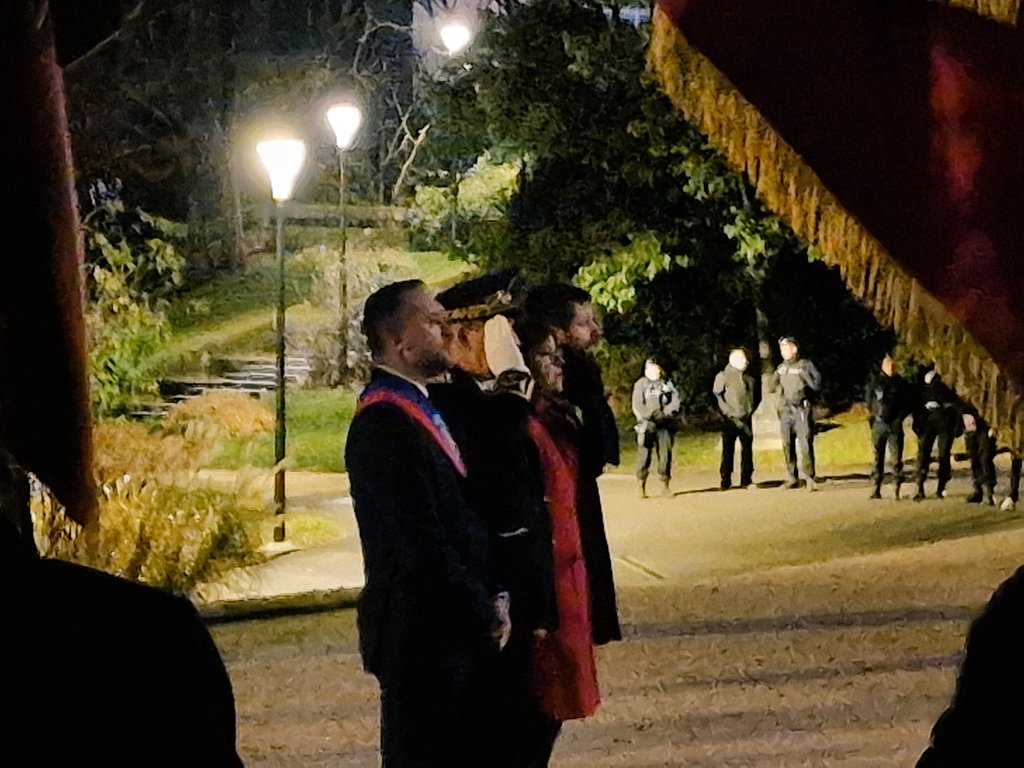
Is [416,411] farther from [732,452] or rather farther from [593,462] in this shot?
[732,452]

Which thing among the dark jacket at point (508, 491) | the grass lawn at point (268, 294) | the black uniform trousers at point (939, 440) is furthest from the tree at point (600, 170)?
the dark jacket at point (508, 491)

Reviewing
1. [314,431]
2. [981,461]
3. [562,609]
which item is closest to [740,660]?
[562,609]

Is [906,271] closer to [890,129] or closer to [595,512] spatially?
[890,129]

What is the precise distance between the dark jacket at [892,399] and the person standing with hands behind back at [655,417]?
1.31 metres

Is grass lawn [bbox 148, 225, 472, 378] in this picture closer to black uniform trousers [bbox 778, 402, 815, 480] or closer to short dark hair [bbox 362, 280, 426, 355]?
black uniform trousers [bbox 778, 402, 815, 480]

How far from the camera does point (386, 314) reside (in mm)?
2984

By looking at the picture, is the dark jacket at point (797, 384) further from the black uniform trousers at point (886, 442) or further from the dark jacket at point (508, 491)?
the dark jacket at point (508, 491)

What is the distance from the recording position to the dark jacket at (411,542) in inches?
112

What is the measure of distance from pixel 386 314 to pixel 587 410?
0.78 meters

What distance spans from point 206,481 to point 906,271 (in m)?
4.95

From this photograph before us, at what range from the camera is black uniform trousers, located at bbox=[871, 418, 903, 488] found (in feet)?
29.4

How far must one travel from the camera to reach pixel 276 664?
5.25 meters

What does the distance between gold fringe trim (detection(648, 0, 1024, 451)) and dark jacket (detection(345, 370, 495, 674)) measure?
0.95 metres

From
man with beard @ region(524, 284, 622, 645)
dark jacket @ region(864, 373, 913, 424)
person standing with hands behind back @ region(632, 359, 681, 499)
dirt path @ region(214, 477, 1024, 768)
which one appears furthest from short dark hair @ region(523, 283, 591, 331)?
dark jacket @ region(864, 373, 913, 424)
